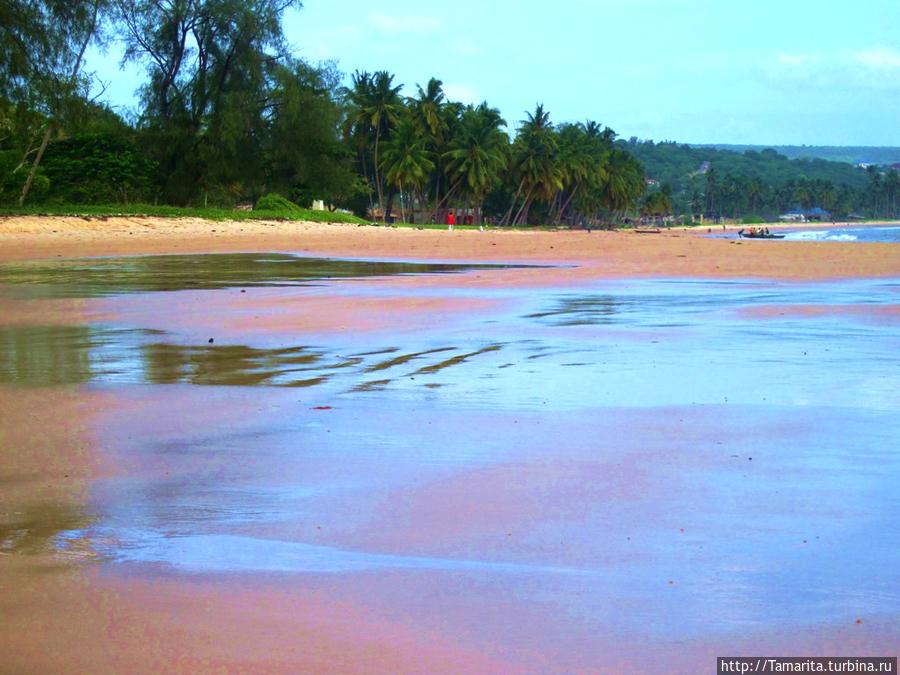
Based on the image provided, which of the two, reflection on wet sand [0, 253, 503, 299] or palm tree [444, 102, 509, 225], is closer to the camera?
reflection on wet sand [0, 253, 503, 299]

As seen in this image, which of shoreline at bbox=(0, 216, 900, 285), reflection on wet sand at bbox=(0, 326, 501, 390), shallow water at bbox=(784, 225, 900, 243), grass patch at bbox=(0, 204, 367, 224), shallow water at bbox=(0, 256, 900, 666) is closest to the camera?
shallow water at bbox=(0, 256, 900, 666)

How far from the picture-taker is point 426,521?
4793mm

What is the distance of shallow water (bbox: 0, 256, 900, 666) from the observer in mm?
3922

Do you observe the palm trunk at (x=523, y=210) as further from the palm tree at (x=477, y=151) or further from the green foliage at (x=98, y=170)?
the green foliage at (x=98, y=170)

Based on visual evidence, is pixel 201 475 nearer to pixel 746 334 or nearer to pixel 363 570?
pixel 363 570

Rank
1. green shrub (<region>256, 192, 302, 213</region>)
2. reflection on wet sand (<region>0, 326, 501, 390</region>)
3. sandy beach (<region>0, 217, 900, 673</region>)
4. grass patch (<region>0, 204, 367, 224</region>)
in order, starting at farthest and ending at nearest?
green shrub (<region>256, 192, 302, 213</region>), grass patch (<region>0, 204, 367, 224</region>), reflection on wet sand (<region>0, 326, 501, 390</region>), sandy beach (<region>0, 217, 900, 673</region>)

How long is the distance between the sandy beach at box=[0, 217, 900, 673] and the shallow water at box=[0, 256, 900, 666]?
0.02 metres

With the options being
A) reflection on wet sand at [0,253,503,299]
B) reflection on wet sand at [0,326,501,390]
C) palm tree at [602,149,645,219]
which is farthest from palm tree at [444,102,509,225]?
reflection on wet sand at [0,326,501,390]

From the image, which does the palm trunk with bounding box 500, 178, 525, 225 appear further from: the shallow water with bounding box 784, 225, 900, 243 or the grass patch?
the grass patch

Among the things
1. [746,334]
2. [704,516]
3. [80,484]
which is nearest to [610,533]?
[704,516]

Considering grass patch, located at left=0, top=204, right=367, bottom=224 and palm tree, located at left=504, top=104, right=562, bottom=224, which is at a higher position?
palm tree, located at left=504, top=104, right=562, bottom=224

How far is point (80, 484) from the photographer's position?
5414 mm

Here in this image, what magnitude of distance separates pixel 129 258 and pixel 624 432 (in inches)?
839

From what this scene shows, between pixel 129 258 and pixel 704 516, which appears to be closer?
pixel 704 516
